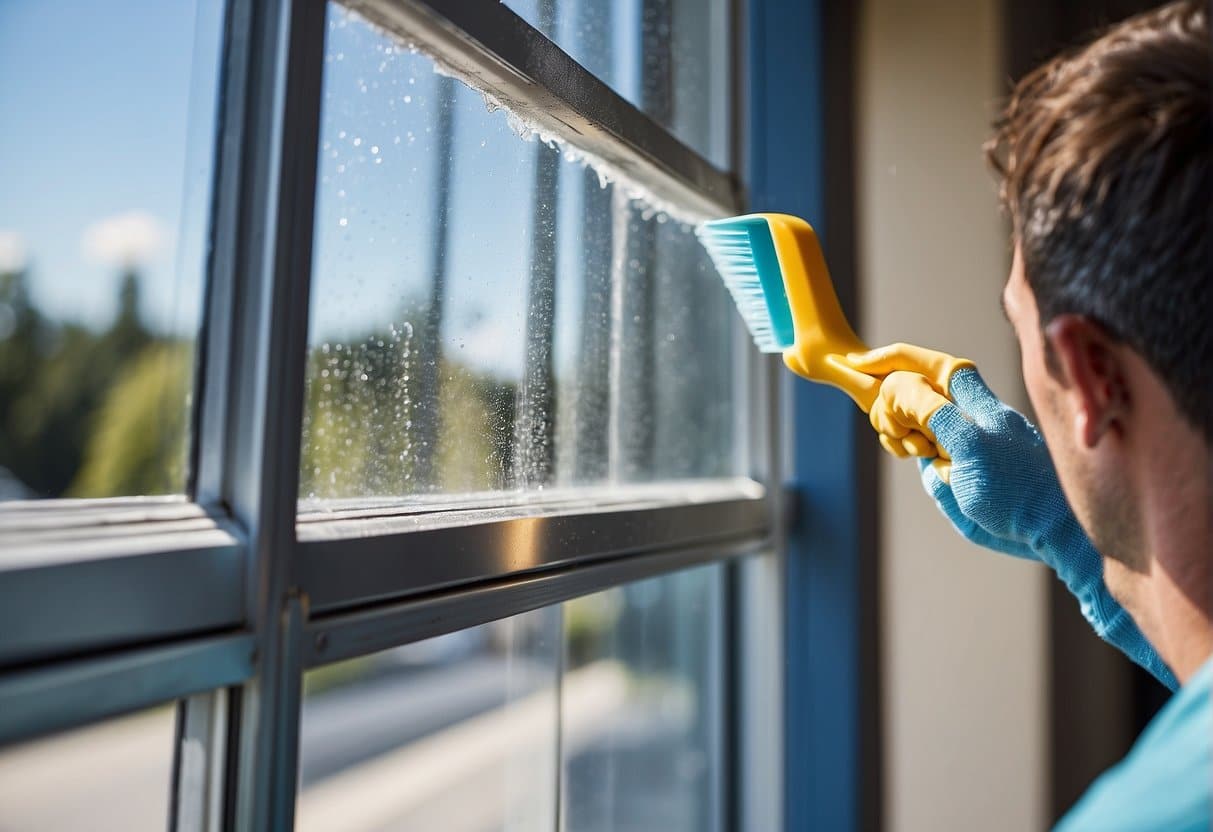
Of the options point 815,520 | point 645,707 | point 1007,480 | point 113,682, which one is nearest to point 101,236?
point 113,682

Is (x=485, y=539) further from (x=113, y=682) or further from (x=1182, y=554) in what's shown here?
(x=1182, y=554)

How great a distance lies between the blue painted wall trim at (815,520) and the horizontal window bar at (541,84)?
0.26 meters

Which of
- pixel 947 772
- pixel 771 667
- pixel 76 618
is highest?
pixel 76 618

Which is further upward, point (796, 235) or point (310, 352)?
point (796, 235)

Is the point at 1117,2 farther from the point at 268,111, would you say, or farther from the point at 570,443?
the point at 268,111

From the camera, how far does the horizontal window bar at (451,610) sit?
0.56 m

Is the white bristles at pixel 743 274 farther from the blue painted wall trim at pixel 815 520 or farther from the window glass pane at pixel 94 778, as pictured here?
the window glass pane at pixel 94 778

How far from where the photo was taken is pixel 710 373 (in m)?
1.19

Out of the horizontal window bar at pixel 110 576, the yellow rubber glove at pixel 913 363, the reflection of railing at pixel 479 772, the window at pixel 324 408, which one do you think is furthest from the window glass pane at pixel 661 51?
the reflection of railing at pixel 479 772

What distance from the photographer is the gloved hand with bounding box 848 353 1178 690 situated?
28.9 inches

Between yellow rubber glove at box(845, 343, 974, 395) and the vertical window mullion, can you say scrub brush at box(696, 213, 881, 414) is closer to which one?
yellow rubber glove at box(845, 343, 974, 395)

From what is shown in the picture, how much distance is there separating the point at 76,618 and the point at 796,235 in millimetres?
594

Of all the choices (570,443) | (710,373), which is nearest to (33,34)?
(570,443)

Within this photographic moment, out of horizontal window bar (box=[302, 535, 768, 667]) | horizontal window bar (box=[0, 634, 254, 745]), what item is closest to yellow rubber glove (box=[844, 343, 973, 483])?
horizontal window bar (box=[302, 535, 768, 667])
